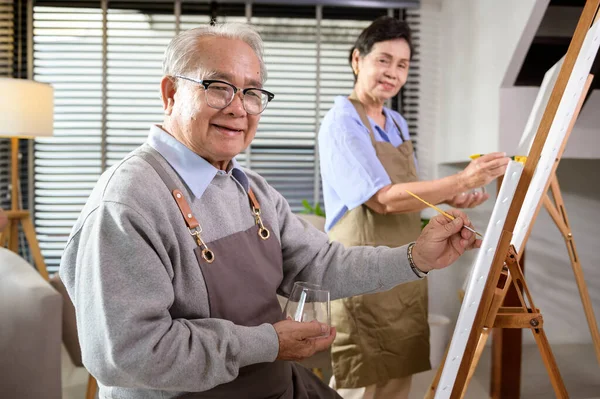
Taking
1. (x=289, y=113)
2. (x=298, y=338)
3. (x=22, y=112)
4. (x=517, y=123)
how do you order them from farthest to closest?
1. (x=289, y=113)
2. (x=22, y=112)
3. (x=517, y=123)
4. (x=298, y=338)

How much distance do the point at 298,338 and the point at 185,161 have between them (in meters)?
0.44

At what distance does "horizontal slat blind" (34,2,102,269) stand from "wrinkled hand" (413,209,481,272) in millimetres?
3099

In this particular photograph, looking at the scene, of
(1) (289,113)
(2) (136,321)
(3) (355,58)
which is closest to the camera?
(2) (136,321)

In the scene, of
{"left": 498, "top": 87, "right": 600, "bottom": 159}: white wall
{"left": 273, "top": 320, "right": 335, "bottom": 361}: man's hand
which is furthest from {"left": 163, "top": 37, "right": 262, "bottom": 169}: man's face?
{"left": 498, "top": 87, "right": 600, "bottom": 159}: white wall

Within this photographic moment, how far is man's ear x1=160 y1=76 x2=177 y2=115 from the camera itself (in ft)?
4.68

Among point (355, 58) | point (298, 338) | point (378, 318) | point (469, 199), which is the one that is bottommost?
point (378, 318)

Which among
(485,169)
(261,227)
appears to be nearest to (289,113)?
(485,169)

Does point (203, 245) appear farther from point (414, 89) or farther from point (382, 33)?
point (414, 89)

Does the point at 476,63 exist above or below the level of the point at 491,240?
above

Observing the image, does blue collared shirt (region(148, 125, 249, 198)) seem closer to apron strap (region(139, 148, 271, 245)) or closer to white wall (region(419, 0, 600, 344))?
apron strap (region(139, 148, 271, 245))

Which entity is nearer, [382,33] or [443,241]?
[443,241]

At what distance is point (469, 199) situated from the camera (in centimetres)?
229

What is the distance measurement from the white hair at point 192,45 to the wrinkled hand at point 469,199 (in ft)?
3.61

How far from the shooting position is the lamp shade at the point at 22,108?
3424mm
